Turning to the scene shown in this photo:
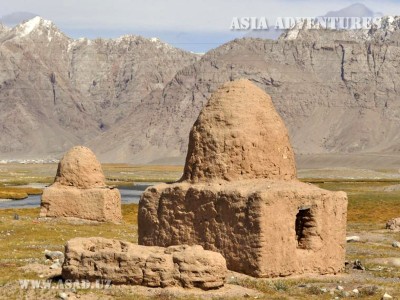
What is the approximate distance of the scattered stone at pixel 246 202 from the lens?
19297 millimetres

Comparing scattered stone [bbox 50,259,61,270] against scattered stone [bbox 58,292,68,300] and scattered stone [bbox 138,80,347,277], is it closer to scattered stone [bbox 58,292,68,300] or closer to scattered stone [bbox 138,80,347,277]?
scattered stone [bbox 138,80,347,277]

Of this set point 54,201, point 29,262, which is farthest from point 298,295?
point 54,201

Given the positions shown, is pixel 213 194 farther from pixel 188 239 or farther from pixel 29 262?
pixel 29 262

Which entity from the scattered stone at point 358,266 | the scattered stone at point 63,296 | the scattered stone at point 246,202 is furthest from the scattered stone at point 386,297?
the scattered stone at point 63,296

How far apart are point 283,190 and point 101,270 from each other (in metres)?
5.20

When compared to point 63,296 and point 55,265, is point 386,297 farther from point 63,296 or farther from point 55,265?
point 55,265

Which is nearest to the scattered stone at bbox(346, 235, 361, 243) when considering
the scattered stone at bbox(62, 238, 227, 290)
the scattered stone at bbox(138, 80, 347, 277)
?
the scattered stone at bbox(138, 80, 347, 277)

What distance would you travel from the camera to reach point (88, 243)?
18.9 meters

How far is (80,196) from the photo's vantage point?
115 ft

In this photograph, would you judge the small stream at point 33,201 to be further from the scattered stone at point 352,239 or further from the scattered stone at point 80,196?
the scattered stone at point 352,239

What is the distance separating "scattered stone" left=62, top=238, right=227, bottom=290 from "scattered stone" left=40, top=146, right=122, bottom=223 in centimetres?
1711

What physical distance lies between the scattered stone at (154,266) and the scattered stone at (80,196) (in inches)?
674

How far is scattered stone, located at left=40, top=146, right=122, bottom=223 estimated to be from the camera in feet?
115

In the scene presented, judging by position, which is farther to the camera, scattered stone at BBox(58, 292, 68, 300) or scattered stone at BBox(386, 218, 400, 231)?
scattered stone at BBox(386, 218, 400, 231)
